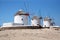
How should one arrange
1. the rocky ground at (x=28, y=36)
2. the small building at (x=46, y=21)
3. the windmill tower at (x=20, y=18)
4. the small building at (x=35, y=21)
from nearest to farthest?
1. the rocky ground at (x=28, y=36)
2. the windmill tower at (x=20, y=18)
3. the small building at (x=35, y=21)
4. the small building at (x=46, y=21)

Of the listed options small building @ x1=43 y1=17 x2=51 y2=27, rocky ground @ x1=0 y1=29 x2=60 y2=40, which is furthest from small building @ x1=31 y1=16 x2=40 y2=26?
rocky ground @ x1=0 y1=29 x2=60 y2=40

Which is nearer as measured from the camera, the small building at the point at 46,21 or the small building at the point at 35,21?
the small building at the point at 35,21

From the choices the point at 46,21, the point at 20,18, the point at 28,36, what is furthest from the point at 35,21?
Result: the point at 28,36

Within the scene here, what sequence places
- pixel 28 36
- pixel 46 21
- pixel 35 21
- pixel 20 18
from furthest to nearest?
pixel 46 21 → pixel 35 21 → pixel 20 18 → pixel 28 36

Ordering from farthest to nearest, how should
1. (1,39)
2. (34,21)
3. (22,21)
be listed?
(34,21), (22,21), (1,39)

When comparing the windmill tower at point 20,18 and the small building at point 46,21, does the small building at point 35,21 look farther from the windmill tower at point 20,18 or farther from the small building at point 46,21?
the windmill tower at point 20,18

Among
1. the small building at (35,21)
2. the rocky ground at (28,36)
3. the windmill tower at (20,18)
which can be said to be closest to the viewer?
the rocky ground at (28,36)

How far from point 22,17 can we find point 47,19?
45.6ft

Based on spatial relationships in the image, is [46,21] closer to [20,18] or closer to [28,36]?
[20,18]

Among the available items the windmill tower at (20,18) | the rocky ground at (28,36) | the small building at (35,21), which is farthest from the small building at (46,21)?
the rocky ground at (28,36)

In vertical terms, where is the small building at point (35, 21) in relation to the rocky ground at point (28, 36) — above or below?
above

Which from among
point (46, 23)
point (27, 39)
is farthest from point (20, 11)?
point (27, 39)

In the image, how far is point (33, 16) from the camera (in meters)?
45.3

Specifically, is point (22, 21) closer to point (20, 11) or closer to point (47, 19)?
point (20, 11)
